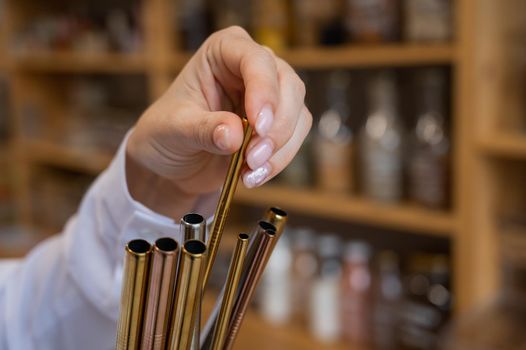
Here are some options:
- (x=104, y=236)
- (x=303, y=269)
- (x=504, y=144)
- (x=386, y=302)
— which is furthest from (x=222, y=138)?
(x=303, y=269)

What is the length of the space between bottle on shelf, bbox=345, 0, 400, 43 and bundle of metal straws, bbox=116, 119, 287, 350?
94 centimetres

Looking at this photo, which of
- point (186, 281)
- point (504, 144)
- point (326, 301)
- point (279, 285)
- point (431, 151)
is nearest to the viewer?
point (186, 281)

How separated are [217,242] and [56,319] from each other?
1.26 feet

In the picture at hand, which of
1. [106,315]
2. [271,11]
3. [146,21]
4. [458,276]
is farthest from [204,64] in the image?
[146,21]

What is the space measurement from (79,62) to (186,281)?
5.78 feet

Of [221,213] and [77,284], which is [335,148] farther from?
[221,213]

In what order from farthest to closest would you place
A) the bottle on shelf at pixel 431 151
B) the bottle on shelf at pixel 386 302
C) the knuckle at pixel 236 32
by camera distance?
the bottle on shelf at pixel 386 302, the bottle on shelf at pixel 431 151, the knuckle at pixel 236 32

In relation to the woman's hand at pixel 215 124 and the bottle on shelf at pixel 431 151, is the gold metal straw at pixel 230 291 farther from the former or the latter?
the bottle on shelf at pixel 431 151

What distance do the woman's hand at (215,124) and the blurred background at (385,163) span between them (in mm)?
680

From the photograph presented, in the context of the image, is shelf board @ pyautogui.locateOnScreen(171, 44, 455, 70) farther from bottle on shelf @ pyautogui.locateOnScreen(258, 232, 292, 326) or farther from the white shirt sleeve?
the white shirt sleeve

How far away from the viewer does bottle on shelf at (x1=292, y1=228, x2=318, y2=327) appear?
1.46 meters

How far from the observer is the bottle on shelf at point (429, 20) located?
112 cm

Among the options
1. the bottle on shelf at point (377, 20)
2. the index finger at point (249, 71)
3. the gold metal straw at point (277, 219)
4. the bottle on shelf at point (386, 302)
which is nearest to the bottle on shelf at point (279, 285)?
the bottle on shelf at point (386, 302)

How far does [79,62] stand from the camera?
1.92 meters
